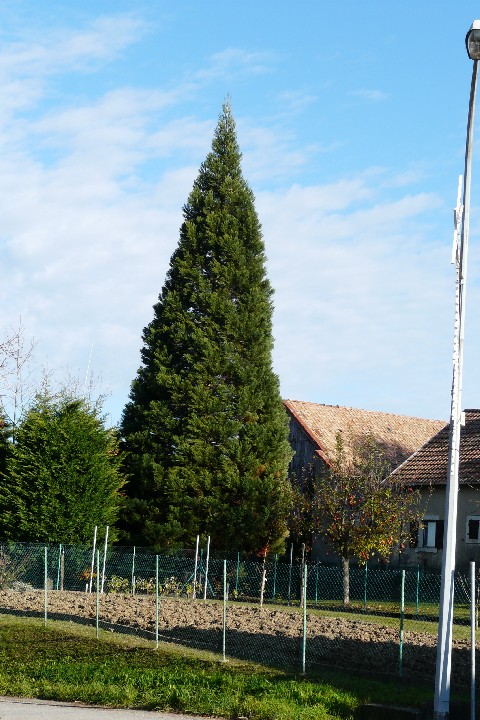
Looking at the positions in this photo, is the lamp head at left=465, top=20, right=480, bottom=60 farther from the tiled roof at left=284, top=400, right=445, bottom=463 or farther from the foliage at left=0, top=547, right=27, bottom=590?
the tiled roof at left=284, top=400, right=445, bottom=463

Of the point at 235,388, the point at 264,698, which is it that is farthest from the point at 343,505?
the point at 264,698

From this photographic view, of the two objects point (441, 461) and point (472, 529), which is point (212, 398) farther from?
point (472, 529)

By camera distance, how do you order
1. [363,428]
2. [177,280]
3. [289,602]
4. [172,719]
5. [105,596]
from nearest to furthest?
1. [172,719]
2. [105,596]
3. [289,602]
4. [177,280]
5. [363,428]

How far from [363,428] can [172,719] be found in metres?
35.8

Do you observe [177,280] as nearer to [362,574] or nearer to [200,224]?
[200,224]

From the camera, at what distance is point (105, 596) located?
2902 cm

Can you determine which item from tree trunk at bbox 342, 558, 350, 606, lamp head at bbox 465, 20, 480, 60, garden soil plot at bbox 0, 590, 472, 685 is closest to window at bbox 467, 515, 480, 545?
tree trunk at bbox 342, 558, 350, 606

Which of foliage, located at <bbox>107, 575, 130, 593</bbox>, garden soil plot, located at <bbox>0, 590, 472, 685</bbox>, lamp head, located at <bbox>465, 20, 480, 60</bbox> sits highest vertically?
lamp head, located at <bbox>465, 20, 480, 60</bbox>

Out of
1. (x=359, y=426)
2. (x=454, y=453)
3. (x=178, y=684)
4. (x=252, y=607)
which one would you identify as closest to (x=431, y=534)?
(x=359, y=426)

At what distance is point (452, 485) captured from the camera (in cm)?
1422

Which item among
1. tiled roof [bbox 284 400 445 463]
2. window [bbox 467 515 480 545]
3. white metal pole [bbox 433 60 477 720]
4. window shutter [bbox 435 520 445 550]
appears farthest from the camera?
tiled roof [bbox 284 400 445 463]

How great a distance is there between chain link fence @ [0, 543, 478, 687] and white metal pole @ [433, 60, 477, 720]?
10.5 ft

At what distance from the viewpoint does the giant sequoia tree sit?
38.3 metres

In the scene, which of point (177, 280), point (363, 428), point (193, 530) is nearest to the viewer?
point (193, 530)
